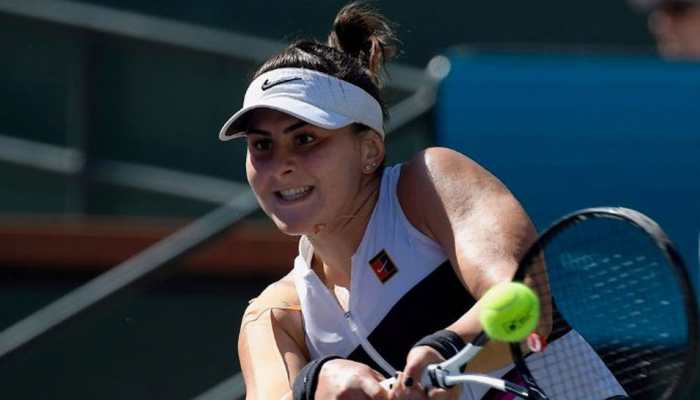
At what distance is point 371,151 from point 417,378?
0.67 meters

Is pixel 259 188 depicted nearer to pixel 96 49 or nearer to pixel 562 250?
pixel 562 250

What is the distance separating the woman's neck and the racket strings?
405 millimetres

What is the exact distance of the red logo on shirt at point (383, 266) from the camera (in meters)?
3.62

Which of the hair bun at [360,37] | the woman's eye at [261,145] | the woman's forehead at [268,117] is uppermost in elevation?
the hair bun at [360,37]

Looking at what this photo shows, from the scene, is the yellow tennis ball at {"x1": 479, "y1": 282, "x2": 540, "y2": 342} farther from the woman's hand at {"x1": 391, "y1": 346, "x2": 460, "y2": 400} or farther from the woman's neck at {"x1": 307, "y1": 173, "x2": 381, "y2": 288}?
the woman's neck at {"x1": 307, "y1": 173, "x2": 381, "y2": 288}

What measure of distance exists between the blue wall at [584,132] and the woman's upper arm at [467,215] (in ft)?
5.76

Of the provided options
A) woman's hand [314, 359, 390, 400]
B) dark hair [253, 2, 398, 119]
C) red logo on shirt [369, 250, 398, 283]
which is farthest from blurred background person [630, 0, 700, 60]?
woman's hand [314, 359, 390, 400]

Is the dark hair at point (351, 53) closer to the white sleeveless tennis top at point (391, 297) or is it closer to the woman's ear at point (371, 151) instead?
the woman's ear at point (371, 151)

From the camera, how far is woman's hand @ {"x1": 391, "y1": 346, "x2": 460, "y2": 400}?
3.15 meters

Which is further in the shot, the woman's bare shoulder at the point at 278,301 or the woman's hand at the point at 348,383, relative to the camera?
the woman's bare shoulder at the point at 278,301

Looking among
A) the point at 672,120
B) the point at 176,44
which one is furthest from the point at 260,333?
the point at 176,44

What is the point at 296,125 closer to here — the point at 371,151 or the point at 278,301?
the point at 371,151

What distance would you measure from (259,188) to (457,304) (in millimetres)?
488

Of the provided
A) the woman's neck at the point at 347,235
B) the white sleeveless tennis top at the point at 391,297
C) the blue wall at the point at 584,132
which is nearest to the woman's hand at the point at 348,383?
the white sleeveless tennis top at the point at 391,297
